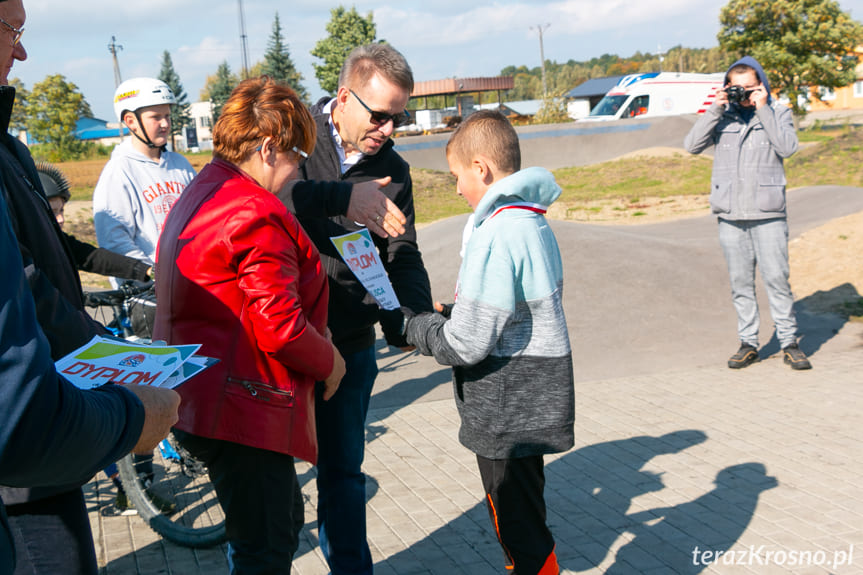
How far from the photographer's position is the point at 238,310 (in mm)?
2299

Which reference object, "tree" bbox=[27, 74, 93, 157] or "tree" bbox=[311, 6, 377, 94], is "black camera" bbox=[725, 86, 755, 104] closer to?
"tree" bbox=[27, 74, 93, 157]

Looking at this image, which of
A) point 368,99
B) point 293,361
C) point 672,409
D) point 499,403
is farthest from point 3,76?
point 672,409

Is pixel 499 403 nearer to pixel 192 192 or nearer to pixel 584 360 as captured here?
pixel 192 192

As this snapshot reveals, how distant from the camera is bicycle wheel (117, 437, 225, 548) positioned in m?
3.79

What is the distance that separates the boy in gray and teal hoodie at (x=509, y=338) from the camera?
2.68m

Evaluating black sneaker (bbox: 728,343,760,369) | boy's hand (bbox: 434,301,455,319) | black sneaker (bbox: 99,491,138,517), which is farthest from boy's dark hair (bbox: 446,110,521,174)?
black sneaker (bbox: 728,343,760,369)

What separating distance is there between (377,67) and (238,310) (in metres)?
1.32

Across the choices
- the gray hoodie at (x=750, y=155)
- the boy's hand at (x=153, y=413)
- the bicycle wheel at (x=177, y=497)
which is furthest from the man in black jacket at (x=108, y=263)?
the gray hoodie at (x=750, y=155)

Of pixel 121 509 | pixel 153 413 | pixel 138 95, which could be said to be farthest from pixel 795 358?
pixel 153 413

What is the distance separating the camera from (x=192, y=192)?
242 cm

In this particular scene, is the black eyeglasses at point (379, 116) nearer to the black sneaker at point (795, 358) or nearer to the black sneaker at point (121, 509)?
the black sneaker at point (121, 509)

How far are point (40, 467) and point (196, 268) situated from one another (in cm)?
104

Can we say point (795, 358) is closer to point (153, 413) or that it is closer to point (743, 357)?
point (743, 357)

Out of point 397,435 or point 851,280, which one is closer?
point 397,435
